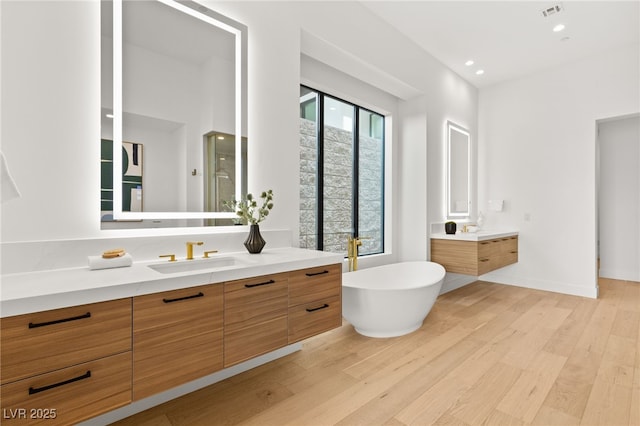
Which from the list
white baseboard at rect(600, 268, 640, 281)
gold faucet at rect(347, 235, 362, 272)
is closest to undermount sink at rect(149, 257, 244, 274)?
gold faucet at rect(347, 235, 362, 272)

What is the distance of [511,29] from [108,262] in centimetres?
425

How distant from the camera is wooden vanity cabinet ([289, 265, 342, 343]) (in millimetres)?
1827

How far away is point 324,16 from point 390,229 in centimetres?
244

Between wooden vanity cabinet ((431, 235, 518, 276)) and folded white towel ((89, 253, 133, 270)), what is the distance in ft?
11.1

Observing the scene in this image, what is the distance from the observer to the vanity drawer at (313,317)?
1824 mm

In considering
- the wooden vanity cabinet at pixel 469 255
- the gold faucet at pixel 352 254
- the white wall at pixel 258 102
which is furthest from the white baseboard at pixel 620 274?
the gold faucet at pixel 352 254

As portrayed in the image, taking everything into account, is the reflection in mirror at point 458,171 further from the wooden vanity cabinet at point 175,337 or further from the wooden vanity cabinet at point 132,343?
the wooden vanity cabinet at point 175,337

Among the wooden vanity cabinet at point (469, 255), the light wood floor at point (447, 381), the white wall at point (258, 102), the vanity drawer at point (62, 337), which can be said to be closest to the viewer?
the vanity drawer at point (62, 337)

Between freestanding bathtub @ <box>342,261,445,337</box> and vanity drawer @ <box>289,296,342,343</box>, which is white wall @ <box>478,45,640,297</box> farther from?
vanity drawer @ <box>289,296,342,343</box>

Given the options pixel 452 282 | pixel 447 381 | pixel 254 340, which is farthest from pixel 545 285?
pixel 254 340

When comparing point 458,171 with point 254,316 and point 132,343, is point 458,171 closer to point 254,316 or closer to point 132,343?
point 254,316

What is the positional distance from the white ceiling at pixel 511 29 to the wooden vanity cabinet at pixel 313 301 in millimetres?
2645

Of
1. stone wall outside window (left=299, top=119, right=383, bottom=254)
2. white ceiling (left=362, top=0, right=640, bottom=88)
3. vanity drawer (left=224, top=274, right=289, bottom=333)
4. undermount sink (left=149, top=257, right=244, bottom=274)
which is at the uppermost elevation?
white ceiling (left=362, top=0, right=640, bottom=88)

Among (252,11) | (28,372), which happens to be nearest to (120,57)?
(252,11)
